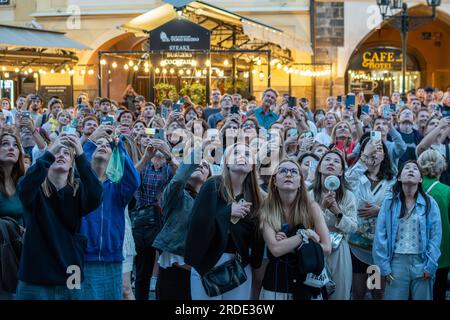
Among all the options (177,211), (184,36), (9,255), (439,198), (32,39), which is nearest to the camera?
(9,255)

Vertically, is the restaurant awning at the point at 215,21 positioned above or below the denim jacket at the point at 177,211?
above

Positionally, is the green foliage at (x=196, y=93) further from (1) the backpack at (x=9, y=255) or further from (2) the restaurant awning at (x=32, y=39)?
(1) the backpack at (x=9, y=255)

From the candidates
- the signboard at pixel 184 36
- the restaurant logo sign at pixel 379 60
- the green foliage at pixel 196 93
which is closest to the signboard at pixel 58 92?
the green foliage at pixel 196 93

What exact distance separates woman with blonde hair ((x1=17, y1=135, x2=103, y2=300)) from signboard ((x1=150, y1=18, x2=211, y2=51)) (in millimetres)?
11478

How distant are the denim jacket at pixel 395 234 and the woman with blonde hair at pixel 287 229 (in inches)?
57.4

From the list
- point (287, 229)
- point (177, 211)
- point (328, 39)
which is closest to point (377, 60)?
point (328, 39)

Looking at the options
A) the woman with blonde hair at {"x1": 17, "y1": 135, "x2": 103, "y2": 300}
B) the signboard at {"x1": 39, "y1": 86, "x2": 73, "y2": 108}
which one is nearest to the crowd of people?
the woman with blonde hair at {"x1": 17, "y1": 135, "x2": 103, "y2": 300}

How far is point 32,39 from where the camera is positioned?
Answer: 20547 millimetres

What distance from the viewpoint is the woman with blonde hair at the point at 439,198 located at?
7441 mm

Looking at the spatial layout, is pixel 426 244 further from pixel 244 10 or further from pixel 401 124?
pixel 244 10

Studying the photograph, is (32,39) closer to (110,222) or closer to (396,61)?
(396,61)

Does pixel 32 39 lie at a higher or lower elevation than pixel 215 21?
lower

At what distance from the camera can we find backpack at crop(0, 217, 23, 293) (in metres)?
5.95

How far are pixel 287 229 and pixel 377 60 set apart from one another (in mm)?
25322
